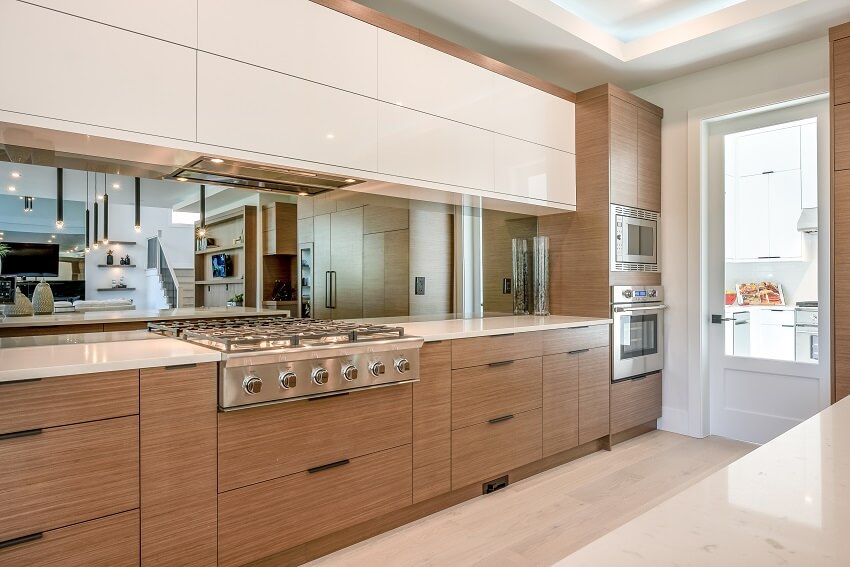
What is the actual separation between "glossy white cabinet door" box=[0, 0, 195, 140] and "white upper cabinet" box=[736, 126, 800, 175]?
346 centimetres

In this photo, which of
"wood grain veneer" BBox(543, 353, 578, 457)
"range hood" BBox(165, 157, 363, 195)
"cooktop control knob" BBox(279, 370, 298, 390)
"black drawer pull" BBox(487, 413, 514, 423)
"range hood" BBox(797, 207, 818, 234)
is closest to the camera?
"cooktop control knob" BBox(279, 370, 298, 390)

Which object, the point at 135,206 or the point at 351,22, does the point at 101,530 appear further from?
the point at 351,22

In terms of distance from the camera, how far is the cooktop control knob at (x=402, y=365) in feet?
7.43

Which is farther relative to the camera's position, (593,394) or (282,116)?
(593,394)

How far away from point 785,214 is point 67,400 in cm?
391

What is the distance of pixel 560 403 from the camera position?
311cm

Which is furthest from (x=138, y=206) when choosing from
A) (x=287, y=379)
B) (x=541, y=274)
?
(x=541, y=274)

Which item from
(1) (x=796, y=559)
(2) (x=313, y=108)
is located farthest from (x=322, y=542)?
(1) (x=796, y=559)

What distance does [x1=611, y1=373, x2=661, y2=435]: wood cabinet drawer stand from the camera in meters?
3.51

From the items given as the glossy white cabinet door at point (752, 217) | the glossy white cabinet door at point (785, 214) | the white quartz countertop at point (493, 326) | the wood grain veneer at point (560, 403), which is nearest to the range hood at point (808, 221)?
the glossy white cabinet door at point (785, 214)

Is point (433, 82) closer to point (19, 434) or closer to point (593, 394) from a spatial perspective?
point (593, 394)

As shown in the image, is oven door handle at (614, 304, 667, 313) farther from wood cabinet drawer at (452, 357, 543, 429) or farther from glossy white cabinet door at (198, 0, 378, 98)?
glossy white cabinet door at (198, 0, 378, 98)

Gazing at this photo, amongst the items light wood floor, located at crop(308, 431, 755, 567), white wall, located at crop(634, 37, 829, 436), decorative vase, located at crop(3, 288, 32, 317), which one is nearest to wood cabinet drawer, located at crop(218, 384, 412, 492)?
light wood floor, located at crop(308, 431, 755, 567)

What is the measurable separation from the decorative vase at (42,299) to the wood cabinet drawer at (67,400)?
29.6 inches
